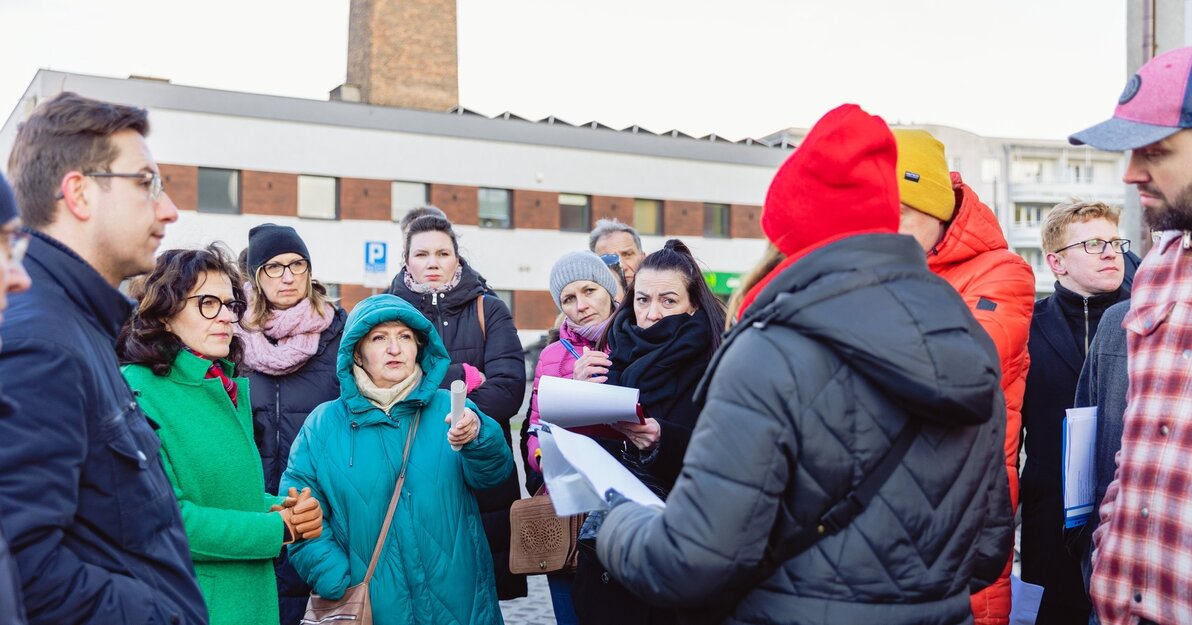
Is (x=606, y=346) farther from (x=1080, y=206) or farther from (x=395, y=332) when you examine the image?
(x=1080, y=206)

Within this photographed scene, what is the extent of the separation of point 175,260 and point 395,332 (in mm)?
901

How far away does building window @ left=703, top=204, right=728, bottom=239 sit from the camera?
36.5 metres

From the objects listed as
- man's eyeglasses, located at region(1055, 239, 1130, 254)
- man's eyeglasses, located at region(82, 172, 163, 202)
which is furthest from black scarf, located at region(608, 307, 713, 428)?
man's eyeglasses, located at region(82, 172, 163, 202)

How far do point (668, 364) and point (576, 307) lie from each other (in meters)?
1.51

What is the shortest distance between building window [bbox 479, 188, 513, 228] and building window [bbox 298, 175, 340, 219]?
15.8 feet

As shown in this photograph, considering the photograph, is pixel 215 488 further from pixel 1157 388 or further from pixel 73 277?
pixel 1157 388

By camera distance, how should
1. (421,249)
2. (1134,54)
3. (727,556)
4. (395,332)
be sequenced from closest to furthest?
(727,556) → (395,332) → (421,249) → (1134,54)

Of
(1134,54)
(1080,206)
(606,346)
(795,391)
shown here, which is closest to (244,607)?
(606,346)

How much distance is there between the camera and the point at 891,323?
6.43 feet

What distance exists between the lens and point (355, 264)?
98.3 ft

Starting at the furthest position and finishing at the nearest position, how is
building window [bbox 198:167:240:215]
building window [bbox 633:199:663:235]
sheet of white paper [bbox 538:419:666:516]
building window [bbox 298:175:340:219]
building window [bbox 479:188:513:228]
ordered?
1. building window [bbox 633:199:663:235]
2. building window [bbox 479:188:513:228]
3. building window [bbox 298:175:340:219]
4. building window [bbox 198:167:240:215]
5. sheet of white paper [bbox 538:419:666:516]

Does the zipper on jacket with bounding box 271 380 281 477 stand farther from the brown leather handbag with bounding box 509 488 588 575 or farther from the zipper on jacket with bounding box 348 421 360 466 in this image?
the brown leather handbag with bounding box 509 488 588 575

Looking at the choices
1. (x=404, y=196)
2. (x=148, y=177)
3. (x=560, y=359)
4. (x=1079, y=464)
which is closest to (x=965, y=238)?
(x=1079, y=464)

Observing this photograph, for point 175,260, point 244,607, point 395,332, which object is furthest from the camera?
point 395,332
